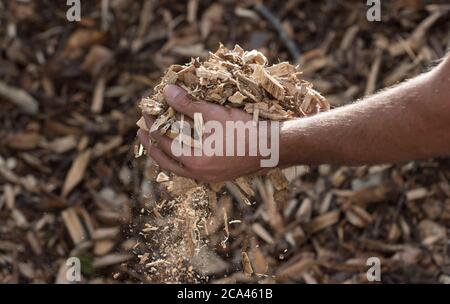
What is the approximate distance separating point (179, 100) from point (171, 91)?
3 cm

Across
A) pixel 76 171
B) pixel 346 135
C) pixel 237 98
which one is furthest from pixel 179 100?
pixel 76 171

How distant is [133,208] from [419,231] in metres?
1.13

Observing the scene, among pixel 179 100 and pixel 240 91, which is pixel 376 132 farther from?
pixel 179 100

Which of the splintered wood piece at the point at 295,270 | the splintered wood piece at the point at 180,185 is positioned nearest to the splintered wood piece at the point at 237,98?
the splintered wood piece at the point at 180,185

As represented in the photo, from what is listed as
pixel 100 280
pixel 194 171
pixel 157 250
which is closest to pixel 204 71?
pixel 194 171

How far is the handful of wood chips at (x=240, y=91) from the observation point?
77.5 inches

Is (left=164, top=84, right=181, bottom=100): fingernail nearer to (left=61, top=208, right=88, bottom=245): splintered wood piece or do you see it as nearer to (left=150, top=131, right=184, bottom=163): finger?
(left=150, top=131, right=184, bottom=163): finger

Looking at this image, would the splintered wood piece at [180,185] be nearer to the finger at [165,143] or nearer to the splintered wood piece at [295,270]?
the finger at [165,143]

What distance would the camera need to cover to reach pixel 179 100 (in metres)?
1.95

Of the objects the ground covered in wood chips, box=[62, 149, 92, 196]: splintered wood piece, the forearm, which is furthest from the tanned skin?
box=[62, 149, 92, 196]: splintered wood piece

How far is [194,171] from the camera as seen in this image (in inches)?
76.2

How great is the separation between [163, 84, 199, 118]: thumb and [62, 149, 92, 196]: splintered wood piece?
139 centimetres

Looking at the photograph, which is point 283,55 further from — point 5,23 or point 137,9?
point 5,23

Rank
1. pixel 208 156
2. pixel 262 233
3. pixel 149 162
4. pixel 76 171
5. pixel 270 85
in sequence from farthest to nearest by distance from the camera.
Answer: pixel 76 171 < pixel 262 233 < pixel 149 162 < pixel 270 85 < pixel 208 156
